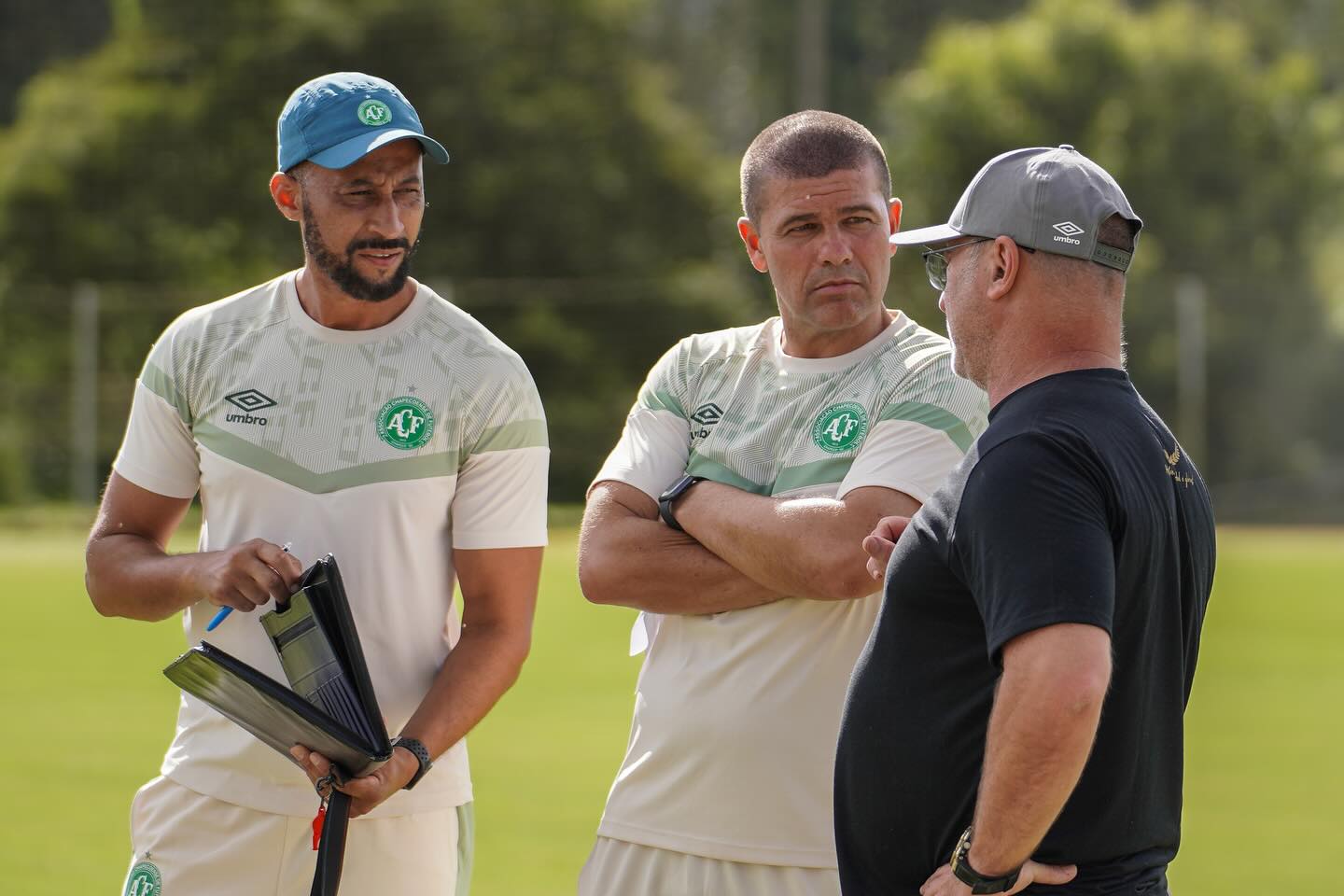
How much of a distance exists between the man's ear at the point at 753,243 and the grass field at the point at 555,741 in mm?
3488

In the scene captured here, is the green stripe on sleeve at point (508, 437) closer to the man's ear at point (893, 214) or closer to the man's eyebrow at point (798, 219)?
the man's eyebrow at point (798, 219)

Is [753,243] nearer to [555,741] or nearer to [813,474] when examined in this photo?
[813,474]

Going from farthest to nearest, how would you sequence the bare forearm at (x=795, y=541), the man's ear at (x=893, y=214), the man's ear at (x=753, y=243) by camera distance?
the man's ear at (x=753, y=243), the man's ear at (x=893, y=214), the bare forearm at (x=795, y=541)

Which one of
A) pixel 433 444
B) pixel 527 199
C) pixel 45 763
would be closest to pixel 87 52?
pixel 527 199

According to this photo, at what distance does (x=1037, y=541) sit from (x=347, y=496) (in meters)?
1.63

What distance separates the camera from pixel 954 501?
276 centimetres

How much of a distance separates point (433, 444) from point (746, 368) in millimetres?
689

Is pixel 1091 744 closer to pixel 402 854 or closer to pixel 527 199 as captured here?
pixel 402 854

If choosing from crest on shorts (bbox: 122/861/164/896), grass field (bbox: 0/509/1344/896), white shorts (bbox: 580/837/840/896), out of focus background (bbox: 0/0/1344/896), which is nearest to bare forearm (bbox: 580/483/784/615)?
white shorts (bbox: 580/837/840/896)

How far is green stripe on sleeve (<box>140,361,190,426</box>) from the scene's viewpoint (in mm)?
3824

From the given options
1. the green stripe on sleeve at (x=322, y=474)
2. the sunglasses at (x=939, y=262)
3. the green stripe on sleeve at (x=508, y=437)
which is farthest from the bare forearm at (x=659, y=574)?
the sunglasses at (x=939, y=262)

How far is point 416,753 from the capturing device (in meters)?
3.54

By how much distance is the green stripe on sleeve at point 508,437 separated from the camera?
3.80m

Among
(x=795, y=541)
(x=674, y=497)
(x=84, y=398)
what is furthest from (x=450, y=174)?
(x=795, y=541)
